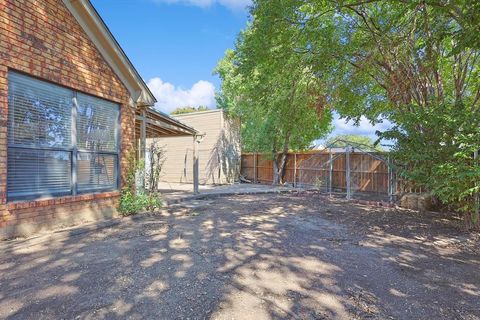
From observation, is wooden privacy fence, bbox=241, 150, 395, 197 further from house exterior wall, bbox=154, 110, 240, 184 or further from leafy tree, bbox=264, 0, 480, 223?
Result: leafy tree, bbox=264, 0, 480, 223

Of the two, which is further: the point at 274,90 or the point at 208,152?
the point at 208,152

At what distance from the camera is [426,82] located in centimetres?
843

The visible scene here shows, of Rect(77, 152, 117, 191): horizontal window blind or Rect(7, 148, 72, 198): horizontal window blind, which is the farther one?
Rect(77, 152, 117, 191): horizontal window blind

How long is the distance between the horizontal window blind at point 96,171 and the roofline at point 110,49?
170 centimetres

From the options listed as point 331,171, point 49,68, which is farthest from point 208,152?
point 49,68

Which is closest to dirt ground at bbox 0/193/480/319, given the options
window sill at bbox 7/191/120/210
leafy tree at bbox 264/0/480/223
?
window sill at bbox 7/191/120/210

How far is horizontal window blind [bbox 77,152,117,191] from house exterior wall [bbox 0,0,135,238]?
0.74ft

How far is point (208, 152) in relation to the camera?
17812 millimetres

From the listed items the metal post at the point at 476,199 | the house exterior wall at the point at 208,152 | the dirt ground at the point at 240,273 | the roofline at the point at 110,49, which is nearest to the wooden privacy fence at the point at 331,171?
the house exterior wall at the point at 208,152

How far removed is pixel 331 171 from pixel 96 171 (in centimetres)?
1010

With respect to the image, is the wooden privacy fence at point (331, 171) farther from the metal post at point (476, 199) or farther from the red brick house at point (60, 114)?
the red brick house at point (60, 114)

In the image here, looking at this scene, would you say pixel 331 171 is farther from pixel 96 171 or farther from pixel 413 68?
pixel 96 171

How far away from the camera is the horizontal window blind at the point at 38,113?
448cm

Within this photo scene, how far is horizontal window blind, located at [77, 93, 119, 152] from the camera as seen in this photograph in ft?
18.5
